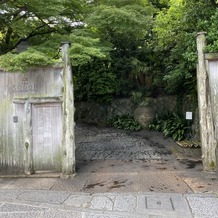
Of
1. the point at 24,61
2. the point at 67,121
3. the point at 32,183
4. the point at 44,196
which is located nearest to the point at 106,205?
the point at 44,196

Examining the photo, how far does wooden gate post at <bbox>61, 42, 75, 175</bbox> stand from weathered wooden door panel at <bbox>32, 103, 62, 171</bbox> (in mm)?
195

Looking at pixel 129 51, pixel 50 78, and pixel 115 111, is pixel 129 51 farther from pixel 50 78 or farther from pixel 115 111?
pixel 50 78

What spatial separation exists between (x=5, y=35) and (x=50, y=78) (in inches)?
139

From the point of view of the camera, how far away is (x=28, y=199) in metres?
4.64

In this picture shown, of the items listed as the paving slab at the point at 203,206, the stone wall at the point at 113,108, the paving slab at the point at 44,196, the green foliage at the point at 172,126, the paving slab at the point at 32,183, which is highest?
the stone wall at the point at 113,108

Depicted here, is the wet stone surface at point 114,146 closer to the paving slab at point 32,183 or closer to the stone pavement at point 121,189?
the stone pavement at point 121,189

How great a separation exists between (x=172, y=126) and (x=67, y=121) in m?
5.96

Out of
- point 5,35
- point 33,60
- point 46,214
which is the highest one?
point 5,35

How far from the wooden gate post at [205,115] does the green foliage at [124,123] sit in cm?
582

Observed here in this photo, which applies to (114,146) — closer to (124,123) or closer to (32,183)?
(124,123)

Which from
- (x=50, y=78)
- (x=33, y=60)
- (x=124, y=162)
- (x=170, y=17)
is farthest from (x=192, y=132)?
(x=33, y=60)

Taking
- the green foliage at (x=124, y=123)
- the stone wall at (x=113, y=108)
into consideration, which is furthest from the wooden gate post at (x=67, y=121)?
the stone wall at (x=113, y=108)

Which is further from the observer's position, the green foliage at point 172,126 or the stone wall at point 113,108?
the stone wall at point 113,108

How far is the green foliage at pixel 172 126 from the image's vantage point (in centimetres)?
1011
